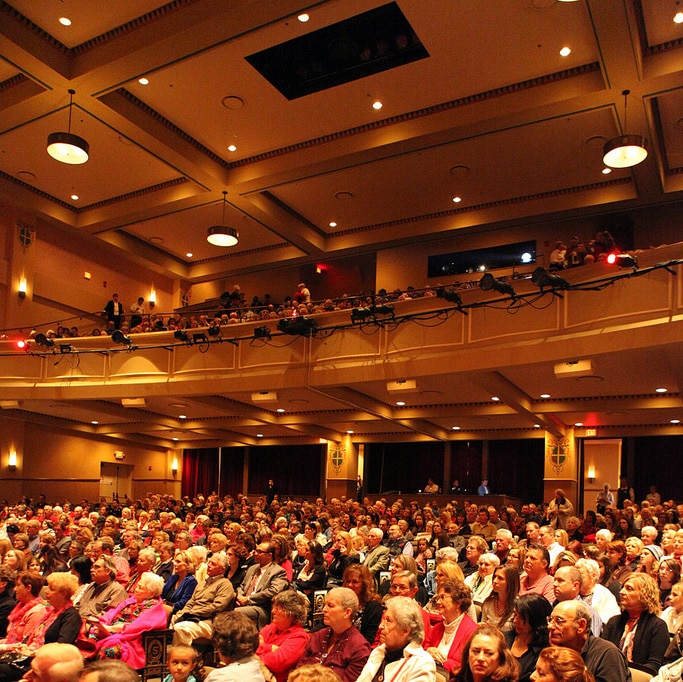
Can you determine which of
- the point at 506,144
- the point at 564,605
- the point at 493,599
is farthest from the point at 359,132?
the point at 564,605

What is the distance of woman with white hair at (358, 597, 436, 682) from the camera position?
3.23m

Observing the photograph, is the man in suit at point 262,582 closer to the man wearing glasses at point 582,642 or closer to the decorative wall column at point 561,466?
the man wearing glasses at point 582,642

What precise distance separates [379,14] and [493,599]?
269 inches

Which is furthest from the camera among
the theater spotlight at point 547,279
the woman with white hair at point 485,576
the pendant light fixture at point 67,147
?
the pendant light fixture at point 67,147

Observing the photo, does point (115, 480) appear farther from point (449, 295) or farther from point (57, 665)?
point (57, 665)

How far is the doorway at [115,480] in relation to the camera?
59.0 feet

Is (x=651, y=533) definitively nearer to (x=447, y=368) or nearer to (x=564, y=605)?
(x=447, y=368)

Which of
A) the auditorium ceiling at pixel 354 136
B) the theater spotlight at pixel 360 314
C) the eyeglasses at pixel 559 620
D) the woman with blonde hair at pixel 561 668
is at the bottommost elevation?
the woman with blonde hair at pixel 561 668

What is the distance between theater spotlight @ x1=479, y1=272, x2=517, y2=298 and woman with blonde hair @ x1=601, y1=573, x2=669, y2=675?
16.4ft

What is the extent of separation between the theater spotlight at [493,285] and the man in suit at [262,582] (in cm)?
420

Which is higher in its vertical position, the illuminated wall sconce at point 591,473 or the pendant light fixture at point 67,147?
the pendant light fixture at point 67,147

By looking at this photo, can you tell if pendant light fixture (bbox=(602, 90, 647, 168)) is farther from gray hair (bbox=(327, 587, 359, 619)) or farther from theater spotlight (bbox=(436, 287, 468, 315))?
gray hair (bbox=(327, 587, 359, 619))

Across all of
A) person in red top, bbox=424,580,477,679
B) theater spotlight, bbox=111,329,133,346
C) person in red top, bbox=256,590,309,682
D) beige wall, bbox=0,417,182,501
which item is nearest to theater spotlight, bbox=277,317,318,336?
theater spotlight, bbox=111,329,133,346

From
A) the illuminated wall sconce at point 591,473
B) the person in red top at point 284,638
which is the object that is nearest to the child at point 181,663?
the person in red top at point 284,638
